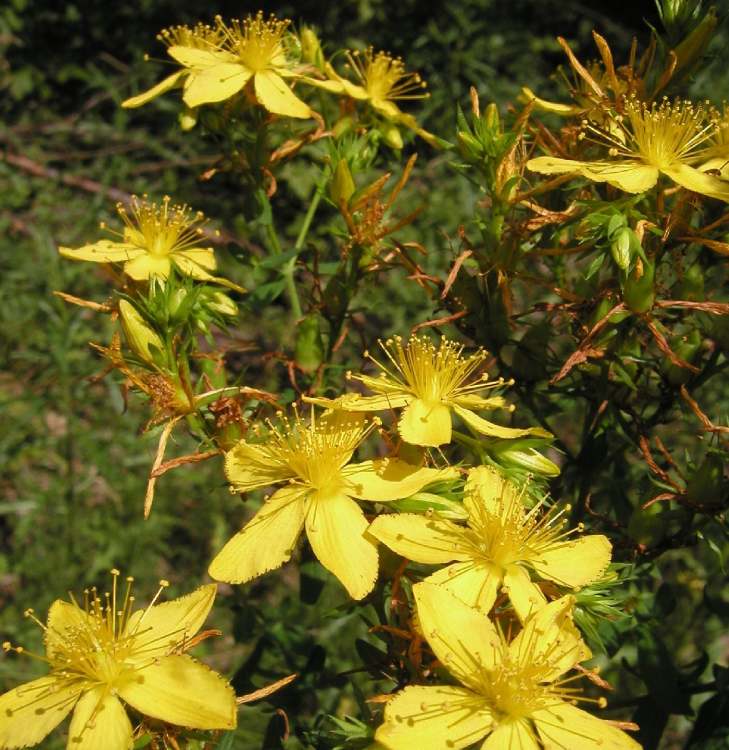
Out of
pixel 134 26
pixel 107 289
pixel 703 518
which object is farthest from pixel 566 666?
pixel 134 26

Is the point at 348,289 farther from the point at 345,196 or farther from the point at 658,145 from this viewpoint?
the point at 658,145

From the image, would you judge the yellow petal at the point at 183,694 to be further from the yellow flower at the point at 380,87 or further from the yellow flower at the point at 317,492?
the yellow flower at the point at 380,87

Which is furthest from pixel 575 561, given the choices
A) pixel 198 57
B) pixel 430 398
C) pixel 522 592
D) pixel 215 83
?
pixel 198 57

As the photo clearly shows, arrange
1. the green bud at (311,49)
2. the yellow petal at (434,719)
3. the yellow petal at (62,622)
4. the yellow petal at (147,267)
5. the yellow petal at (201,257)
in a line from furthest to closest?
the green bud at (311,49) < the yellow petal at (201,257) < the yellow petal at (147,267) < the yellow petal at (62,622) < the yellow petal at (434,719)

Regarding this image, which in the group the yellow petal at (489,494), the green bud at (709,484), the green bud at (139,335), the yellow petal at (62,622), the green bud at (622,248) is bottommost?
the yellow petal at (62,622)

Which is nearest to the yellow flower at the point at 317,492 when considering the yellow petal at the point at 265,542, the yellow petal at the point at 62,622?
the yellow petal at the point at 265,542
